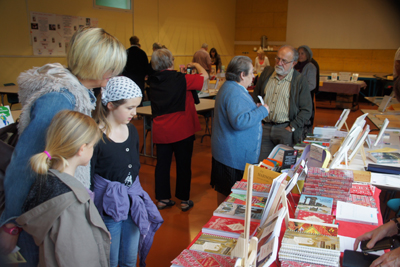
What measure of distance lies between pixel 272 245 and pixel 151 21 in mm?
8946

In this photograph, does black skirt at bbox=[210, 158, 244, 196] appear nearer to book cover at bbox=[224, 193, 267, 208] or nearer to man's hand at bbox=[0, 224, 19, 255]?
book cover at bbox=[224, 193, 267, 208]

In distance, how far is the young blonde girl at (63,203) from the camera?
3.69 feet

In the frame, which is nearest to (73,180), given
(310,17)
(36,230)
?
(36,230)

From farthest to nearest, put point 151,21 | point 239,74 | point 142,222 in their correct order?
1. point 151,21
2. point 239,74
3. point 142,222

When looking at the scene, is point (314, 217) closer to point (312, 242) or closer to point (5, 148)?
point (312, 242)

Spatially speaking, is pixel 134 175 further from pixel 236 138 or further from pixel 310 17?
pixel 310 17

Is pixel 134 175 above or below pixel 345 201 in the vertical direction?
above

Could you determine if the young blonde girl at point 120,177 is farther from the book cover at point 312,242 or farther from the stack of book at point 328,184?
the stack of book at point 328,184

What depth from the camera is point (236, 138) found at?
2.51 m

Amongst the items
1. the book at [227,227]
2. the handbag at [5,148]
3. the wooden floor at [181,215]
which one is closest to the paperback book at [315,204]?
the book at [227,227]

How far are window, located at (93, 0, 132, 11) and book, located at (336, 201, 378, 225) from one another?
Answer: 290 inches

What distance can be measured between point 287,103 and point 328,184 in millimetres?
1390

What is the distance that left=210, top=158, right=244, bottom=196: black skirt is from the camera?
2557 mm

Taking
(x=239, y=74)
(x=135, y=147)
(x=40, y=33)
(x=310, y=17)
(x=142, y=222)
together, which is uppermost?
(x=310, y=17)
